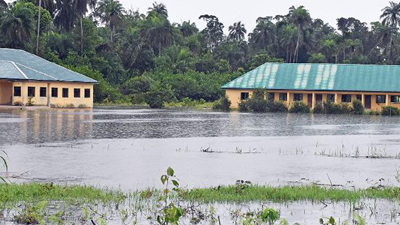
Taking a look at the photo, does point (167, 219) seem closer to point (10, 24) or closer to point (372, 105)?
point (372, 105)

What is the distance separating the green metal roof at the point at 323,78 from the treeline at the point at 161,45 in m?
9.17

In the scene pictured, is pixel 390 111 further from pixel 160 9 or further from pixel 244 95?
pixel 160 9

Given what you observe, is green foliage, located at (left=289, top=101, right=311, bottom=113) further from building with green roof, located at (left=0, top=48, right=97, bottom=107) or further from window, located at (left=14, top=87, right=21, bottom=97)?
window, located at (left=14, top=87, right=21, bottom=97)

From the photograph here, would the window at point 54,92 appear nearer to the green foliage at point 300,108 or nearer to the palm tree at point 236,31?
the green foliage at point 300,108

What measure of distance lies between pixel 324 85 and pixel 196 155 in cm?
4643

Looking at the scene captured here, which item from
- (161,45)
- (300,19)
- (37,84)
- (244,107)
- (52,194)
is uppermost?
(300,19)

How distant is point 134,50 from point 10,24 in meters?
21.1

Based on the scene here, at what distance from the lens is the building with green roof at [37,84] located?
57625mm

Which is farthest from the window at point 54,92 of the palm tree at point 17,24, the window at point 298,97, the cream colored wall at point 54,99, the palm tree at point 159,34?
the palm tree at point 159,34

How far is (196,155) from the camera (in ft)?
72.6

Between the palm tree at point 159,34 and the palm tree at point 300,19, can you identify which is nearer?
the palm tree at point 159,34

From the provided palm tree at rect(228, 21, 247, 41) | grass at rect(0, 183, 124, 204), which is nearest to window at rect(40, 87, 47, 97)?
grass at rect(0, 183, 124, 204)

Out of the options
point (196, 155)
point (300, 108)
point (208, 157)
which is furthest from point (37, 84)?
point (208, 157)

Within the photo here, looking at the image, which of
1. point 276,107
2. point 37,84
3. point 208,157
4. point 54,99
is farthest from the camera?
point 276,107
